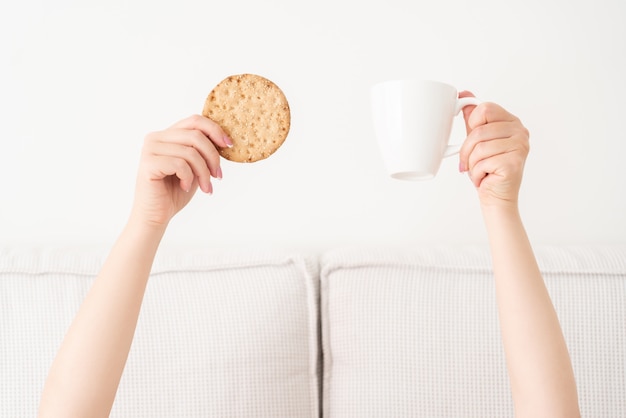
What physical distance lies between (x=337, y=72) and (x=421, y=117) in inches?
26.5

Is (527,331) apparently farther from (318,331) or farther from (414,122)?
(318,331)

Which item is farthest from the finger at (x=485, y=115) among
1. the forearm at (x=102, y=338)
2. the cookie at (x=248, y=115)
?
the forearm at (x=102, y=338)

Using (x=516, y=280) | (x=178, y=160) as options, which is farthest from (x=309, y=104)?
(x=516, y=280)

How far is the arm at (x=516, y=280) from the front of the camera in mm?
873

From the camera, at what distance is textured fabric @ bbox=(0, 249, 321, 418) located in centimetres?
114

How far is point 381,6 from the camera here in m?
1.48

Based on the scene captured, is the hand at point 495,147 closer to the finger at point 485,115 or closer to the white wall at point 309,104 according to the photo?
the finger at point 485,115

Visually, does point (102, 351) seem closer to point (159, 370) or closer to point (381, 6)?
point (159, 370)

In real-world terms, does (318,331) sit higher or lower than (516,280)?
lower

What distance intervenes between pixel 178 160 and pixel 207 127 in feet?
0.21

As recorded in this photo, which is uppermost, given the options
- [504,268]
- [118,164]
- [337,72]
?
[337,72]

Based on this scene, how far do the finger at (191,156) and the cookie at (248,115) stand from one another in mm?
52

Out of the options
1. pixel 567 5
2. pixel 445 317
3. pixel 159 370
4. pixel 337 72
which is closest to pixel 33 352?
pixel 159 370

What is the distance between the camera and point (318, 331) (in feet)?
4.16
